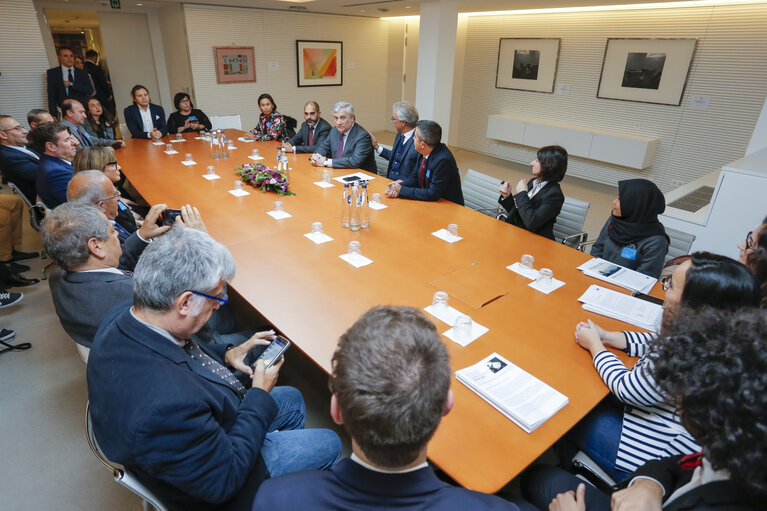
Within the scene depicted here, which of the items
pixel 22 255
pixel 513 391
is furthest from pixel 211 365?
pixel 22 255

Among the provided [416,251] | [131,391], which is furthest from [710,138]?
[131,391]

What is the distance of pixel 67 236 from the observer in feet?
5.59

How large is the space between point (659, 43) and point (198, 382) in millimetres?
7366

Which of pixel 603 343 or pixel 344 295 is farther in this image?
pixel 344 295

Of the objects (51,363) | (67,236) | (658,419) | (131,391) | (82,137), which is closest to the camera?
(131,391)

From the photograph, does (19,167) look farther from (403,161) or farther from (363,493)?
(363,493)

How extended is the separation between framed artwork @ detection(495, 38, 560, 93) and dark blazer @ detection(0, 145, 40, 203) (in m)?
7.41

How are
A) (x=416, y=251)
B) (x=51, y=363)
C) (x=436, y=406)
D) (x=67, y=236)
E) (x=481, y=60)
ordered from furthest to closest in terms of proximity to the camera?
1. (x=481, y=60)
2. (x=51, y=363)
3. (x=416, y=251)
4. (x=67, y=236)
5. (x=436, y=406)

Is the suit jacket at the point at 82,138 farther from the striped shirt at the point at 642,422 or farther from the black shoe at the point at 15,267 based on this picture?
the striped shirt at the point at 642,422

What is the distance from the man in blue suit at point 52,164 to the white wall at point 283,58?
4918 millimetres

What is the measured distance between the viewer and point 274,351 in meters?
1.73

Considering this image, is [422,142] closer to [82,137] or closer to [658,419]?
[658,419]

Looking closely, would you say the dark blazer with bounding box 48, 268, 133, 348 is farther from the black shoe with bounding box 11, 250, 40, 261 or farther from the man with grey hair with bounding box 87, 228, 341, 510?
the black shoe with bounding box 11, 250, 40, 261

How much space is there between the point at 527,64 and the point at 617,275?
256 inches
